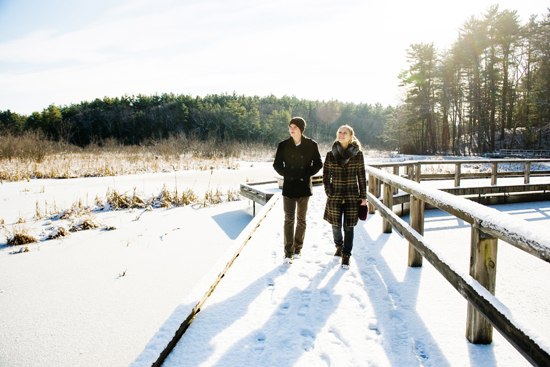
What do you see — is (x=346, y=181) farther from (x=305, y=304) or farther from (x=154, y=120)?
(x=154, y=120)

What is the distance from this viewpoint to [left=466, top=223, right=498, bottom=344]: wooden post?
179 centimetres

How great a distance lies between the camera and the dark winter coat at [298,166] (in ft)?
11.3

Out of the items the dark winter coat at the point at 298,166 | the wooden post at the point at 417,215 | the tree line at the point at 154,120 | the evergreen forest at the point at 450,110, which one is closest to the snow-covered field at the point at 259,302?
the wooden post at the point at 417,215

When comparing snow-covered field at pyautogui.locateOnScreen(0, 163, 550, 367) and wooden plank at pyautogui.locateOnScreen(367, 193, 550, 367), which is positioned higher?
wooden plank at pyautogui.locateOnScreen(367, 193, 550, 367)

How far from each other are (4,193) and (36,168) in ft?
15.6

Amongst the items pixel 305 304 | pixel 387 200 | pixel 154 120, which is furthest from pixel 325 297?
pixel 154 120

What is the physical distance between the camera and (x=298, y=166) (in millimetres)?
3445

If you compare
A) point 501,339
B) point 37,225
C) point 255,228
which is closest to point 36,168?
point 37,225

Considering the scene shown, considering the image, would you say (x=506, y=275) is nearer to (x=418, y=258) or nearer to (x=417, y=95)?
(x=418, y=258)

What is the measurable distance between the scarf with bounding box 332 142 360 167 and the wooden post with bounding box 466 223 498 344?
1.49 meters

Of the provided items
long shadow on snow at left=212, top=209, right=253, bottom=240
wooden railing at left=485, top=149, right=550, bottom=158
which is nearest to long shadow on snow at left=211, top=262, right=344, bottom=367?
long shadow on snow at left=212, top=209, right=253, bottom=240

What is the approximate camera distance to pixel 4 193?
9.42 m

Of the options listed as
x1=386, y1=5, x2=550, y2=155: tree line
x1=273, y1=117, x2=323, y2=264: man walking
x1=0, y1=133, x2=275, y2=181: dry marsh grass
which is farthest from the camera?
x1=386, y1=5, x2=550, y2=155: tree line

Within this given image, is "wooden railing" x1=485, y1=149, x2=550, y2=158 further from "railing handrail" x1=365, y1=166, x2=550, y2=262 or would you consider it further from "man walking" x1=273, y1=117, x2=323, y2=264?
"railing handrail" x1=365, y1=166, x2=550, y2=262
